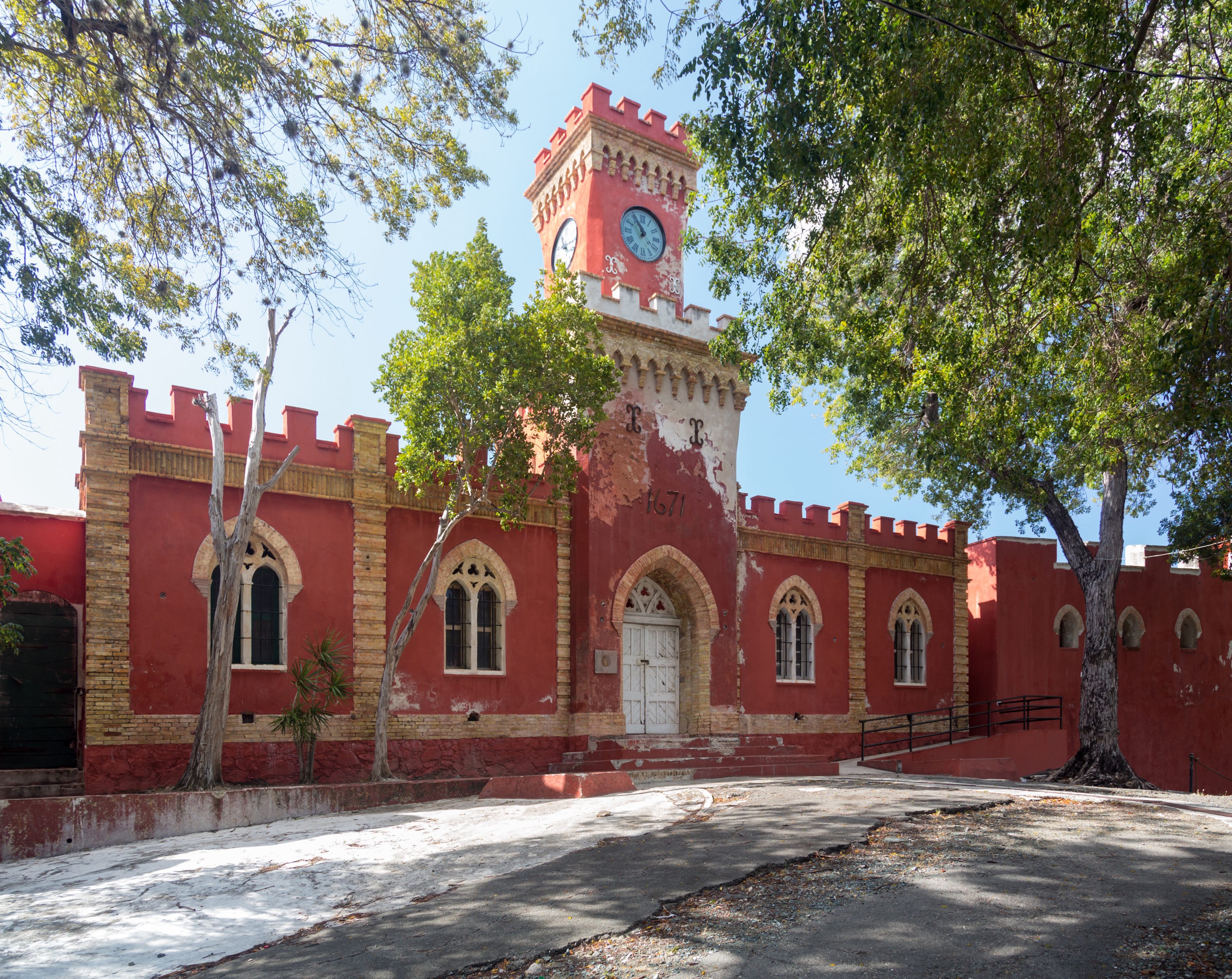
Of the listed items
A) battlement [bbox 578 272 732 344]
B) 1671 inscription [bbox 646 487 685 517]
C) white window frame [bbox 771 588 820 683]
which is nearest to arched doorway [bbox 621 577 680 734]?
1671 inscription [bbox 646 487 685 517]

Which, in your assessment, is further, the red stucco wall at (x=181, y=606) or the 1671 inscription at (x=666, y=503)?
the 1671 inscription at (x=666, y=503)

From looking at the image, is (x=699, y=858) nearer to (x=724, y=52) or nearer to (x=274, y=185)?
(x=724, y=52)

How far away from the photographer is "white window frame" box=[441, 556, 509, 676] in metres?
15.8

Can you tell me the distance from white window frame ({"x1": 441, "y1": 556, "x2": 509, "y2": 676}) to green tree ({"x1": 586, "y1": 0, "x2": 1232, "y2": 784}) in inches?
253

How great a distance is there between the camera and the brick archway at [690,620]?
18.1m

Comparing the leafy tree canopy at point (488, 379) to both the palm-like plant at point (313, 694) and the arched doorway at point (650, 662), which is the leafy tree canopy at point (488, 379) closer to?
the palm-like plant at point (313, 694)

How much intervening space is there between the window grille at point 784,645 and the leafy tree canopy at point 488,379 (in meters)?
7.08

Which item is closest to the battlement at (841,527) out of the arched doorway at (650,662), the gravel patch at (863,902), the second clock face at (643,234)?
the arched doorway at (650,662)

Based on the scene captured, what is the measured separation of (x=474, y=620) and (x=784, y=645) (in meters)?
7.57

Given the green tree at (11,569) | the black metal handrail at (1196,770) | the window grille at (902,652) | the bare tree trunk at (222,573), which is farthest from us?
the black metal handrail at (1196,770)

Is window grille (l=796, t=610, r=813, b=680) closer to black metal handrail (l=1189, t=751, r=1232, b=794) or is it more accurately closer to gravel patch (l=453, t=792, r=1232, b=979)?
black metal handrail (l=1189, t=751, r=1232, b=794)

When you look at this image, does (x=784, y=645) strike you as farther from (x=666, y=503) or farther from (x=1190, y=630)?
(x=1190, y=630)

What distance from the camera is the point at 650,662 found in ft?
60.2

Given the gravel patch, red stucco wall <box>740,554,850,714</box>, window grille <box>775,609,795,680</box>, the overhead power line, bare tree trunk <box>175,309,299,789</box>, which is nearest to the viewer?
the gravel patch
